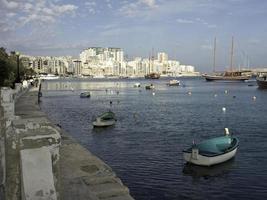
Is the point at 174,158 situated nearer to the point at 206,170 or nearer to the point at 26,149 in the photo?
the point at 206,170

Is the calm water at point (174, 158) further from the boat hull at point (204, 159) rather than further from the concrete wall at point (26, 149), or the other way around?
the concrete wall at point (26, 149)

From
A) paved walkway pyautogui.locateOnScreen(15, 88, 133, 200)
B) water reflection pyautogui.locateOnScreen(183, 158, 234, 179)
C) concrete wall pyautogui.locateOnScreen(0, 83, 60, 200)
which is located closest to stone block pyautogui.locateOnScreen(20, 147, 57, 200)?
concrete wall pyautogui.locateOnScreen(0, 83, 60, 200)

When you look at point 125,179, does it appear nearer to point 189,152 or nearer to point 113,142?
point 189,152

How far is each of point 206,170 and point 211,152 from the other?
1.76 meters

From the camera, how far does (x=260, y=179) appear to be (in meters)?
20.4

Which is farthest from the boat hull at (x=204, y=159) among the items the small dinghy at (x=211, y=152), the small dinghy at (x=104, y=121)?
the small dinghy at (x=104, y=121)

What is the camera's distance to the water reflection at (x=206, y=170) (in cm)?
2149

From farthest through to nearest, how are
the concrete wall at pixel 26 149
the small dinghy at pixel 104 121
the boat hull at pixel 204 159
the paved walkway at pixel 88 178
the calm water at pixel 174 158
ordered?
the small dinghy at pixel 104 121, the boat hull at pixel 204 159, the calm water at pixel 174 158, the paved walkway at pixel 88 178, the concrete wall at pixel 26 149

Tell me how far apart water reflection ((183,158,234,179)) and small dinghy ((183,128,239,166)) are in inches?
9.8

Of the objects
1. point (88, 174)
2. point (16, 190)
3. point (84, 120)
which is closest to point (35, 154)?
point (16, 190)

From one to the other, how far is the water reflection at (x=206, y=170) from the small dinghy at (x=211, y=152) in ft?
0.82

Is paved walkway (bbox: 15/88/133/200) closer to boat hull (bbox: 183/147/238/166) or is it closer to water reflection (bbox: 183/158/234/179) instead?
water reflection (bbox: 183/158/234/179)

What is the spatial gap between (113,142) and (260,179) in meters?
13.9

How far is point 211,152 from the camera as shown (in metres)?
23.7
